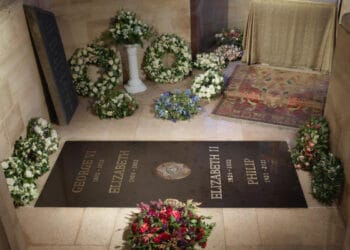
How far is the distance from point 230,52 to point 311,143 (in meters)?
3.26

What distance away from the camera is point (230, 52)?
7121 millimetres

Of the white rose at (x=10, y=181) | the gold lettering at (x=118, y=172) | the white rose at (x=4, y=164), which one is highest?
the white rose at (x=4, y=164)

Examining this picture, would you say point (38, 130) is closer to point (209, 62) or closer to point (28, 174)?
point (28, 174)

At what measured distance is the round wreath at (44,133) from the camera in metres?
4.64

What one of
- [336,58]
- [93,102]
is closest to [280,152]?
[336,58]

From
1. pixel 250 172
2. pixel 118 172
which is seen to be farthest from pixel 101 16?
pixel 250 172

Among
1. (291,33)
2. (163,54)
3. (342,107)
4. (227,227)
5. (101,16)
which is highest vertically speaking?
(101,16)

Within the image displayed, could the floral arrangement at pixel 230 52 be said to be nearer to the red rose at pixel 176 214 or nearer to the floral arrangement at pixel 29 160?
the floral arrangement at pixel 29 160

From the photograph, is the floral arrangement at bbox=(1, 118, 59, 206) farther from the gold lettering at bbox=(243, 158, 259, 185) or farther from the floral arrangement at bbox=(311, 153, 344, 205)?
the floral arrangement at bbox=(311, 153, 344, 205)

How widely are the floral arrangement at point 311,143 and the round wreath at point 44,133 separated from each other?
268 centimetres

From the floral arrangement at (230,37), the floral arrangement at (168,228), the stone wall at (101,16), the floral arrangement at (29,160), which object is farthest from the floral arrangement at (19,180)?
the floral arrangement at (230,37)

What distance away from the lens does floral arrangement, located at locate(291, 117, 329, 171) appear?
419 cm

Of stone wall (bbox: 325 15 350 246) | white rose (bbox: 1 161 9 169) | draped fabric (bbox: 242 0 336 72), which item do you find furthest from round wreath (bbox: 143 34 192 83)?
white rose (bbox: 1 161 9 169)

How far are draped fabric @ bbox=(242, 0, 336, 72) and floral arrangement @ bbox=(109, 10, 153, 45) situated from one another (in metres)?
1.80
